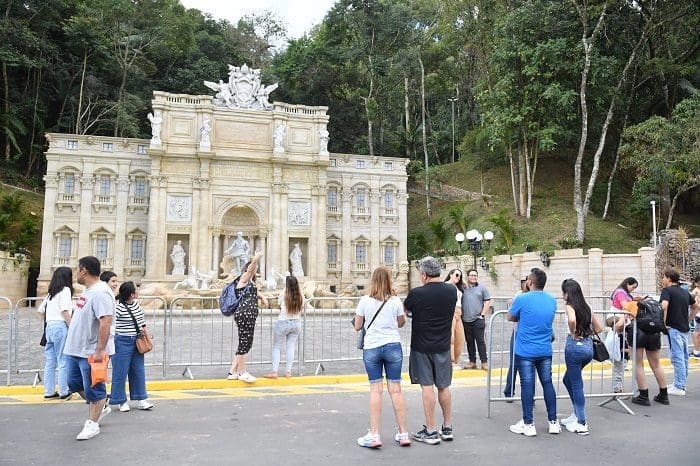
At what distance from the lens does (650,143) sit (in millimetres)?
25844

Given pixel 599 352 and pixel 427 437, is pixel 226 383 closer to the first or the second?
pixel 427 437

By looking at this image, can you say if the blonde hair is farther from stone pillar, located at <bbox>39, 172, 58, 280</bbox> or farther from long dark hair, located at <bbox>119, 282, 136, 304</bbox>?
stone pillar, located at <bbox>39, 172, 58, 280</bbox>

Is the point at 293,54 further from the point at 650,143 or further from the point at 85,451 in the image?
the point at 85,451

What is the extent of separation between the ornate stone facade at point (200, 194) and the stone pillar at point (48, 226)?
54 mm

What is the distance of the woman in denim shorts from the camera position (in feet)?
17.4

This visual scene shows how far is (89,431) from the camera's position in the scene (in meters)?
5.55

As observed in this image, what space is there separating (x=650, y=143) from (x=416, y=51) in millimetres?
20002

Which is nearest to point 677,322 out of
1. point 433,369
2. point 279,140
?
point 433,369

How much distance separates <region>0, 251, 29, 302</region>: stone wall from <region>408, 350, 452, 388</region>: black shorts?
2746 cm

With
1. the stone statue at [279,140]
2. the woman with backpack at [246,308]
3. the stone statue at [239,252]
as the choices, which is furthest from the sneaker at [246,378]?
the stone statue at [279,140]

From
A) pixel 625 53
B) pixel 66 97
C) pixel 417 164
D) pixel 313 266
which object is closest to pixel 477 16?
pixel 625 53

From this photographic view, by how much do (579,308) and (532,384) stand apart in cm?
95

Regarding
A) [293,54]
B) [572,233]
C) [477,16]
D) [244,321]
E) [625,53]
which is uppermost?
[293,54]

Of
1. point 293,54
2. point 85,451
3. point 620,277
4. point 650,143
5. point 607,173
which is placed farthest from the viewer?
point 293,54
